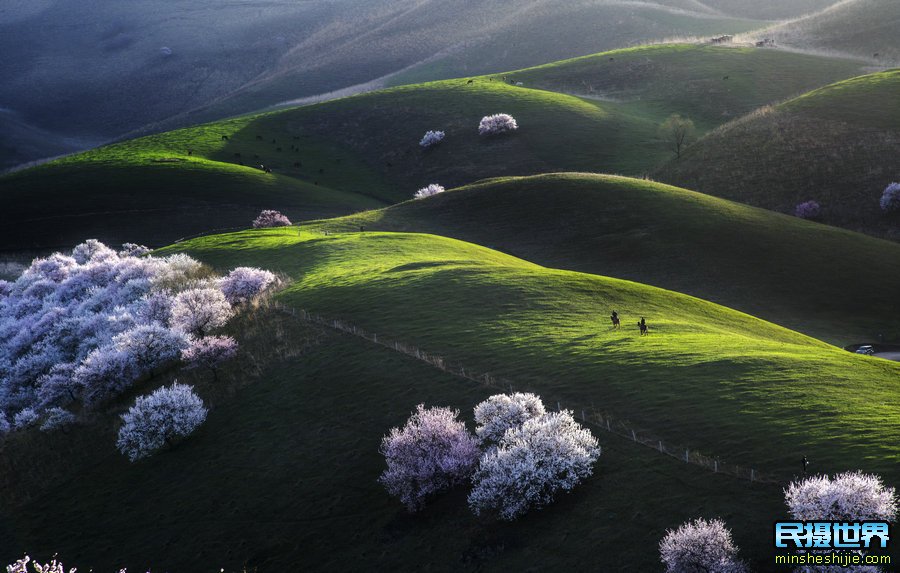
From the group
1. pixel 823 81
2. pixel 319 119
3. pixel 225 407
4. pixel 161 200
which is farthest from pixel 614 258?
pixel 319 119

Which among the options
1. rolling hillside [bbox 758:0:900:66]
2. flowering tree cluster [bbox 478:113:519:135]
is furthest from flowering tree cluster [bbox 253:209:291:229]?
rolling hillside [bbox 758:0:900:66]

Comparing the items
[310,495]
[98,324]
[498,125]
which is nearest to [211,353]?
[310,495]

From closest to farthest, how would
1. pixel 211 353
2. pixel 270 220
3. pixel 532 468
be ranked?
pixel 532 468
pixel 211 353
pixel 270 220

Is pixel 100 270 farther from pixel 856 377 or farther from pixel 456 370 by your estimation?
pixel 856 377

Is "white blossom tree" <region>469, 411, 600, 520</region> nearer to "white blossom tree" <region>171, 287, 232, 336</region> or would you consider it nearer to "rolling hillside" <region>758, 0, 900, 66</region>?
"white blossom tree" <region>171, 287, 232, 336</region>

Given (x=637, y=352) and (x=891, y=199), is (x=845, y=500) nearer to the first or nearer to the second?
(x=637, y=352)
